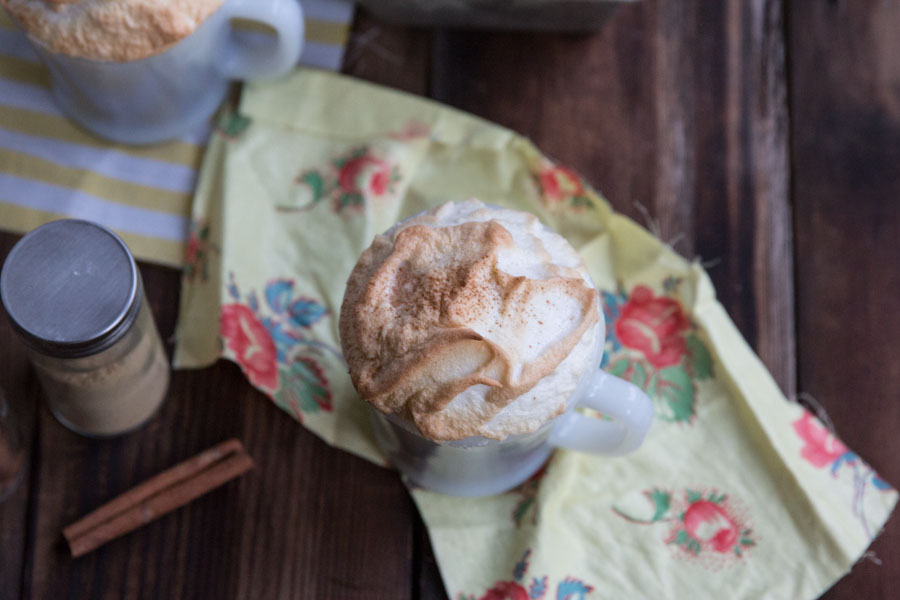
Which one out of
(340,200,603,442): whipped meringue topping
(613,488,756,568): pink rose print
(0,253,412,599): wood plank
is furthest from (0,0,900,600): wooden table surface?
(340,200,603,442): whipped meringue topping

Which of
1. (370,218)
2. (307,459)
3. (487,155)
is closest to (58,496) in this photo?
(307,459)

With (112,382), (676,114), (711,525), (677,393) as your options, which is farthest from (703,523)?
(112,382)

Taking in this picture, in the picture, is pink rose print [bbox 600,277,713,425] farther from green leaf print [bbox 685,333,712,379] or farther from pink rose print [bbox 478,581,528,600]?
pink rose print [bbox 478,581,528,600]

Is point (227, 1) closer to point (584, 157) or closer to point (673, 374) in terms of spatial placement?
point (584, 157)

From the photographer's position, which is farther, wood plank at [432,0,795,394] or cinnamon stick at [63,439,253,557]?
wood plank at [432,0,795,394]

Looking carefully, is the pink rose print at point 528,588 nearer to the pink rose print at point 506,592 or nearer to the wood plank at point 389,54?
the pink rose print at point 506,592

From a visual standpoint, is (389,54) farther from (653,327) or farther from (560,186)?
(653,327)
